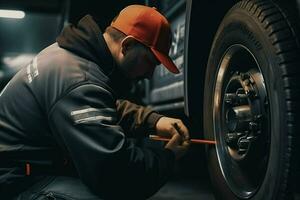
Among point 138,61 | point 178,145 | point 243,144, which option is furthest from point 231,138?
point 138,61

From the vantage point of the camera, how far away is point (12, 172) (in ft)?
5.18

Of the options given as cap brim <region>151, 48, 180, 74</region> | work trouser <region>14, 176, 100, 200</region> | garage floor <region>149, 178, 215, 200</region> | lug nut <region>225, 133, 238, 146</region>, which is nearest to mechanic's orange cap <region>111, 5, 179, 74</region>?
Answer: cap brim <region>151, 48, 180, 74</region>

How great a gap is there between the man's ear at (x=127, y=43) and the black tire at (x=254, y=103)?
36cm

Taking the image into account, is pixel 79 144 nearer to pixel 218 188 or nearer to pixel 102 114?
pixel 102 114

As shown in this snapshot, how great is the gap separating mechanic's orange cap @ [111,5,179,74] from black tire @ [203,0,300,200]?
0.24m

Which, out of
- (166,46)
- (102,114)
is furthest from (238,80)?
(102,114)

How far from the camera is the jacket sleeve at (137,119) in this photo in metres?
1.91

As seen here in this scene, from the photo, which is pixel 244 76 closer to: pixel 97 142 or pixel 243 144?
pixel 243 144

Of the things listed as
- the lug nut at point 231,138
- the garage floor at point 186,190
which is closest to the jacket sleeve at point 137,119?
the lug nut at point 231,138

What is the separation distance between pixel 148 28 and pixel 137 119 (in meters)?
0.51

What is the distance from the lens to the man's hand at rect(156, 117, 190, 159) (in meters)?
1.60

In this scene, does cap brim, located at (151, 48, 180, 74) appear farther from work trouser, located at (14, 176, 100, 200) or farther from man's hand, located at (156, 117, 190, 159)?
work trouser, located at (14, 176, 100, 200)

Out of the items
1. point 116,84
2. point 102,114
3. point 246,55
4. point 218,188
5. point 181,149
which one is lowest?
point 218,188

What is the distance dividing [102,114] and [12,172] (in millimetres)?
436
